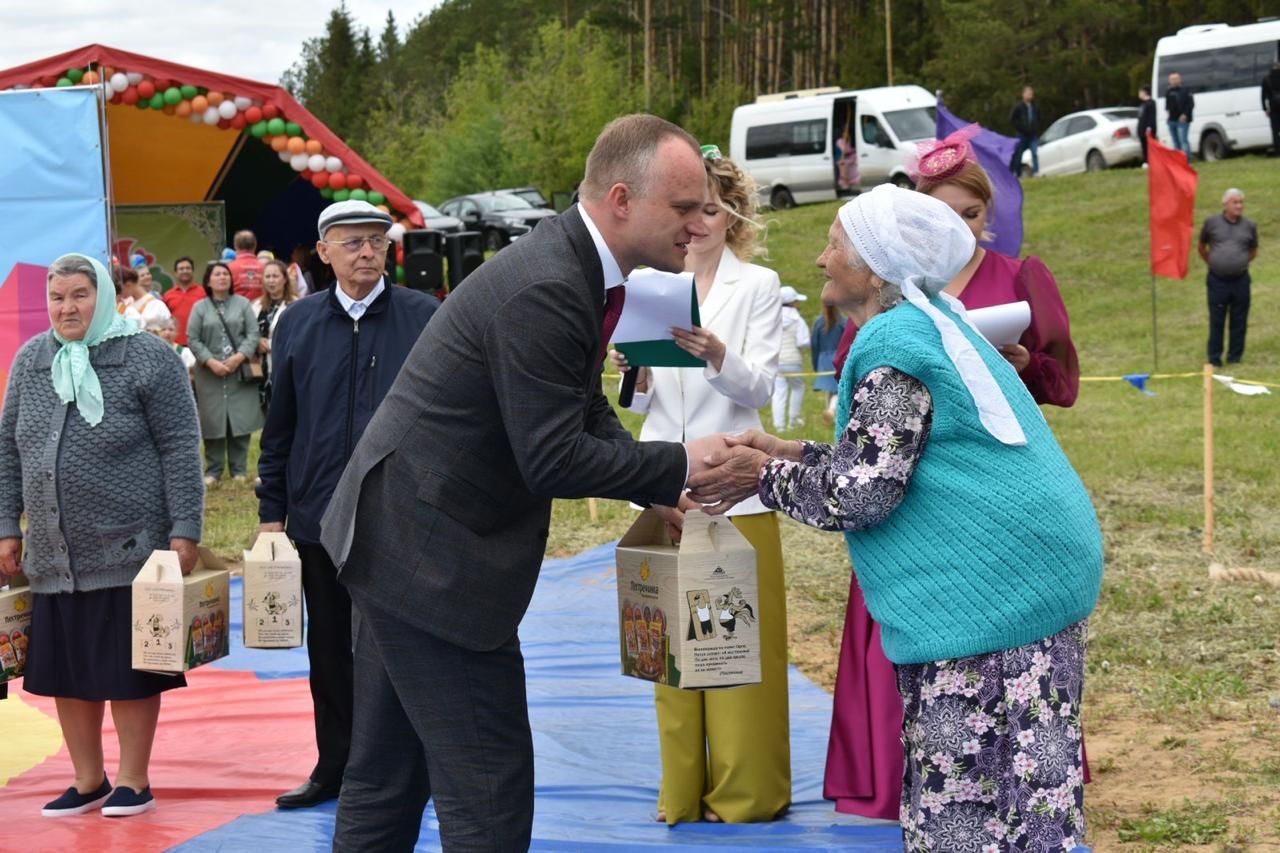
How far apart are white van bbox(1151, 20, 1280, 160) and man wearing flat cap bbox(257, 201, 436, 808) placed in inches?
1048

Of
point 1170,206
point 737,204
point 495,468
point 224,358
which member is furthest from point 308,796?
point 1170,206

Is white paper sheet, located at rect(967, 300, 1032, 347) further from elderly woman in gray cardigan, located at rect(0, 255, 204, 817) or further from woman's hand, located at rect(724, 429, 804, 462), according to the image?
elderly woman in gray cardigan, located at rect(0, 255, 204, 817)

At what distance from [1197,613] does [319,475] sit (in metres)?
4.54

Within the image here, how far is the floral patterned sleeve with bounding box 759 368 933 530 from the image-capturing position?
124 inches

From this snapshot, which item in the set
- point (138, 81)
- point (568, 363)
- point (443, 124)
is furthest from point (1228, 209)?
point (443, 124)

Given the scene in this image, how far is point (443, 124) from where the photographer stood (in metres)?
55.3

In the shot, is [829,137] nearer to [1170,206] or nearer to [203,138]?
[203,138]

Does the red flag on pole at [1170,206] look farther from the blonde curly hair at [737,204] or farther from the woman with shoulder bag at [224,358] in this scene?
the blonde curly hair at [737,204]

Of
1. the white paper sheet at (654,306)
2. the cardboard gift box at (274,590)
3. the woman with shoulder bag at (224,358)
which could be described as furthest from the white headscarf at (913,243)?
the woman with shoulder bag at (224,358)

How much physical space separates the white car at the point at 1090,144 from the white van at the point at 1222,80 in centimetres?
110

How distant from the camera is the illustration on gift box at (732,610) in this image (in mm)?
3639

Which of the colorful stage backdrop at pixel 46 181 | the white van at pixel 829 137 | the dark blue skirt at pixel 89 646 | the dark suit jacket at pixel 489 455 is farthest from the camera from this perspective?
the white van at pixel 829 137

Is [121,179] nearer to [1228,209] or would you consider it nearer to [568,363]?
[1228,209]

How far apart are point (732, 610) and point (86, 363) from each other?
2.51 metres
